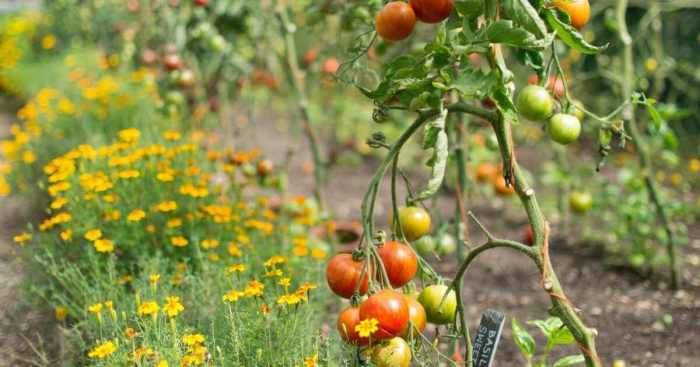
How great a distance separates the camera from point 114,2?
664 cm

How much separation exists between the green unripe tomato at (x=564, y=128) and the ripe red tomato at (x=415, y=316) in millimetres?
413

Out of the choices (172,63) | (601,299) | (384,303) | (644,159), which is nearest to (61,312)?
(384,303)

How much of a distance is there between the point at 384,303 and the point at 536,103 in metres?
0.45

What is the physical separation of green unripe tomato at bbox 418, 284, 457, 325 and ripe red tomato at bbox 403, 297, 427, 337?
0.05 m

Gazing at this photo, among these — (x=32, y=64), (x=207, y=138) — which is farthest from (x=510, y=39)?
(x=32, y=64)

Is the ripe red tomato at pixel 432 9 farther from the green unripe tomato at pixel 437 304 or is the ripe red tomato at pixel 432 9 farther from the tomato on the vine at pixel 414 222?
the green unripe tomato at pixel 437 304

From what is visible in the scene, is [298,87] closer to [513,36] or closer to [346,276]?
[346,276]

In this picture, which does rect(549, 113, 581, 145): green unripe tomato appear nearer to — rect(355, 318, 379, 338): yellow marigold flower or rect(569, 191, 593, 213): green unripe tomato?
rect(355, 318, 379, 338): yellow marigold flower

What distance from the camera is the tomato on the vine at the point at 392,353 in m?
1.40

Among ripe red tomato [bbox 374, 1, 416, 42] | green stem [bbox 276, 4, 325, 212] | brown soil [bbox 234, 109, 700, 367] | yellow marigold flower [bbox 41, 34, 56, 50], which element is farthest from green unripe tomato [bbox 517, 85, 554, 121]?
yellow marigold flower [bbox 41, 34, 56, 50]

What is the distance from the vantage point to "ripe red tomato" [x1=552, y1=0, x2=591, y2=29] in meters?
1.34

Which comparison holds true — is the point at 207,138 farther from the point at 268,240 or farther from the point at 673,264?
the point at 673,264

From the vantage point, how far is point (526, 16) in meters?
1.24

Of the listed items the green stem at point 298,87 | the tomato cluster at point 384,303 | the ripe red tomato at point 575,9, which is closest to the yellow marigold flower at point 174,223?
the green stem at point 298,87
